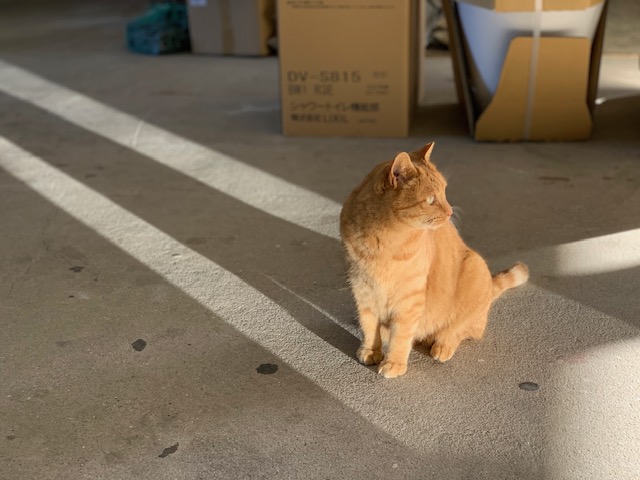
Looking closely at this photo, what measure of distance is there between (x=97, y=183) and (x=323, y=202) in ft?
3.28

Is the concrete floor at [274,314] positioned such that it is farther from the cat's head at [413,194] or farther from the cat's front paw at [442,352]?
the cat's head at [413,194]

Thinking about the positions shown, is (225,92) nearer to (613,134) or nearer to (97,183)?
(97,183)

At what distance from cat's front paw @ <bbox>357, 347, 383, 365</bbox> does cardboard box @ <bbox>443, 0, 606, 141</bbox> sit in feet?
6.51

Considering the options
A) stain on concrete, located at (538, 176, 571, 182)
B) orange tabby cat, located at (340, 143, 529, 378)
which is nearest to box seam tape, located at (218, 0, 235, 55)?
stain on concrete, located at (538, 176, 571, 182)

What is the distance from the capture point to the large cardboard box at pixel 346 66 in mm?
3467

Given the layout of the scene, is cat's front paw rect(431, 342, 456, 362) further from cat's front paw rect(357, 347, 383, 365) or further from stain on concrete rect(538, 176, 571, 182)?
stain on concrete rect(538, 176, 571, 182)

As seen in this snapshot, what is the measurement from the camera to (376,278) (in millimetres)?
1693

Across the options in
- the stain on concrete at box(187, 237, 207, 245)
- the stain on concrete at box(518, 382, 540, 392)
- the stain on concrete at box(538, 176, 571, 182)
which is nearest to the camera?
the stain on concrete at box(518, 382, 540, 392)

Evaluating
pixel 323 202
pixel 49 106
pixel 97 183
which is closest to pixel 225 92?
pixel 49 106

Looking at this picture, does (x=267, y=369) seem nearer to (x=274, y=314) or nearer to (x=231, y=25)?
(x=274, y=314)

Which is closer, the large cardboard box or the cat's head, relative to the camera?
the cat's head

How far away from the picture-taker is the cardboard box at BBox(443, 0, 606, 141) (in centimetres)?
332

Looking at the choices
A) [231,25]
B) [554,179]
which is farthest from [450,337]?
[231,25]

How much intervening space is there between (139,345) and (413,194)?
0.87 m
